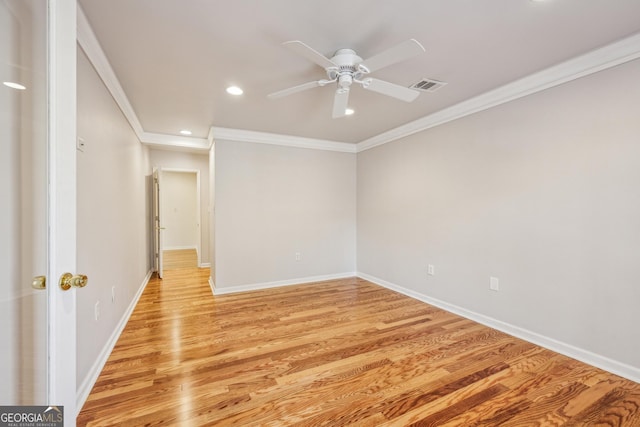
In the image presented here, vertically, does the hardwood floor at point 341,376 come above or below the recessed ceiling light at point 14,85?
below

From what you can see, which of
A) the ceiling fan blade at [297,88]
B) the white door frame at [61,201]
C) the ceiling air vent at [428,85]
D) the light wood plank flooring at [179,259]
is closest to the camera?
the white door frame at [61,201]

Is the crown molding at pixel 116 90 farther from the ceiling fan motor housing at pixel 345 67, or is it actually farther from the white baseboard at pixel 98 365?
the white baseboard at pixel 98 365

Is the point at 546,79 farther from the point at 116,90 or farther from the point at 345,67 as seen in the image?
the point at 116,90

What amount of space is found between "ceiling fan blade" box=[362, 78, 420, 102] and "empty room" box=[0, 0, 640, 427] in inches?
1.2

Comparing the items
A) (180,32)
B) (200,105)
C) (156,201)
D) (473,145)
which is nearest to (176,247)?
(156,201)

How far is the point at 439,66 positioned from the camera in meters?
2.29

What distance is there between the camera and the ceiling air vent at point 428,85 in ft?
8.32

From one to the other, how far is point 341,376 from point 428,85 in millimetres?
2633

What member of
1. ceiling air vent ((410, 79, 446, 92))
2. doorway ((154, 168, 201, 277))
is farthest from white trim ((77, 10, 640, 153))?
doorway ((154, 168, 201, 277))

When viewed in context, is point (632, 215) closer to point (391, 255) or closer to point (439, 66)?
point (439, 66)

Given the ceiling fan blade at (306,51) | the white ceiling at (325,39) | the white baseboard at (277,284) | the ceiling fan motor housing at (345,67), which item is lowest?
the white baseboard at (277,284)

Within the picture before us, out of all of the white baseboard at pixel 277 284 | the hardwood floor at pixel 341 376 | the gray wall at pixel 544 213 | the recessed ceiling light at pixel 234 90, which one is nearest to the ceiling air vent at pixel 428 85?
the gray wall at pixel 544 213

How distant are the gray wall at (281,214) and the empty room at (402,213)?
117 millimetres

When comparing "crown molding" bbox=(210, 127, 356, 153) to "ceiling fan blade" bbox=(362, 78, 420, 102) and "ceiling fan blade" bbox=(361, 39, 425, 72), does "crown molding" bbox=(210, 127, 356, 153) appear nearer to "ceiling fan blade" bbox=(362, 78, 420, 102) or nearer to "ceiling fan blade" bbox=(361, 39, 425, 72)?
"ceiling fan blade" bbox=(362, 78, 420, 102)
